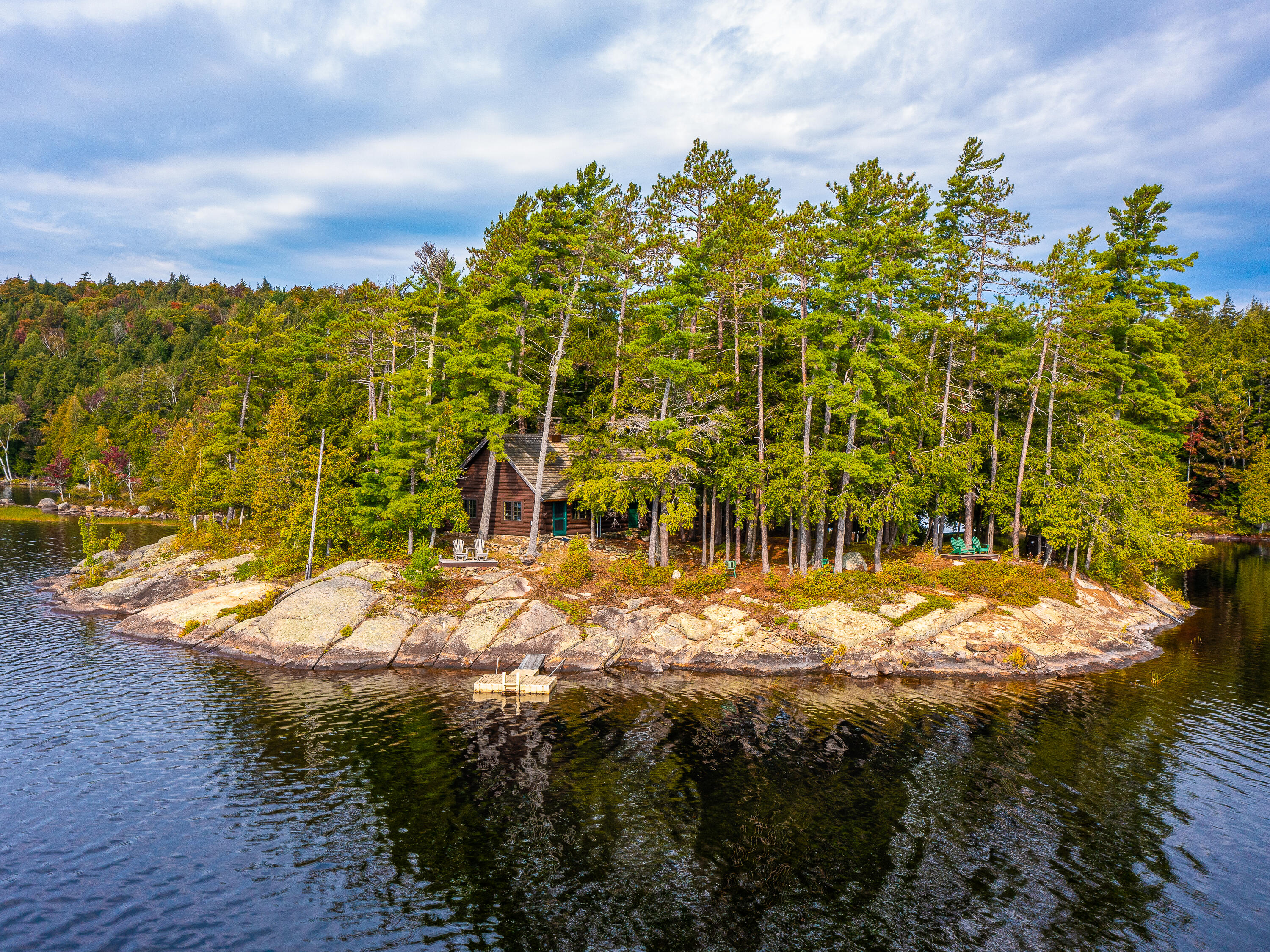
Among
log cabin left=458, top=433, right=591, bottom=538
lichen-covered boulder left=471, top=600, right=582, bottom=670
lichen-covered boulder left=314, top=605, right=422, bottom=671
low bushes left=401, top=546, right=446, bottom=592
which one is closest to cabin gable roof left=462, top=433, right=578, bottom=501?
log cabin left=458, top=433, right=591, bottom=538

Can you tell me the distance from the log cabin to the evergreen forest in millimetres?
1730

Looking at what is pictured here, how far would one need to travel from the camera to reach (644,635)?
108ft

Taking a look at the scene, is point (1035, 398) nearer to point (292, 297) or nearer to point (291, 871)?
point (291, 871)

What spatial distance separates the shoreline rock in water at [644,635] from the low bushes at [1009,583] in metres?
0.57

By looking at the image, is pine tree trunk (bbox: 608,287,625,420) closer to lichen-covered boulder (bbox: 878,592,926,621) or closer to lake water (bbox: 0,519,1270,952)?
lake water (bbox: 0,519,1270,952)

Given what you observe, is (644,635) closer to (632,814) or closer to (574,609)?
(574,609)

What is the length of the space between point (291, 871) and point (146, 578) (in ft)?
124

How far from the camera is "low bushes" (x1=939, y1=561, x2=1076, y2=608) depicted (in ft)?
114

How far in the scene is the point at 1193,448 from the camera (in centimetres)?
7769

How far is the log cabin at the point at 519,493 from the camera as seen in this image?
4469cm

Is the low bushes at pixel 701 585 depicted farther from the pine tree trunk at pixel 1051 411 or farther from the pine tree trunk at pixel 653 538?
the pine tree trunk at pixel 1051 411

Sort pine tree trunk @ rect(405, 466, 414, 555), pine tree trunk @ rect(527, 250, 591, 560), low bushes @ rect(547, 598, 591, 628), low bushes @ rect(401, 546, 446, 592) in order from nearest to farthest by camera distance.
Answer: low bushes @ rect(547, 598, 591, 628), low bushes @ rect(401, 546, 446, 592), pine tree trunk @ rect(527, 250, 591, 560), pine tree trunk @ rect(405, 466, 414, 555)

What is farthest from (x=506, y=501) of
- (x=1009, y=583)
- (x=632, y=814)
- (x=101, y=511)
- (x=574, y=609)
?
(x=101, y=511)

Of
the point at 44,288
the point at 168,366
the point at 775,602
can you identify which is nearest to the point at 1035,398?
the point at 775,602
